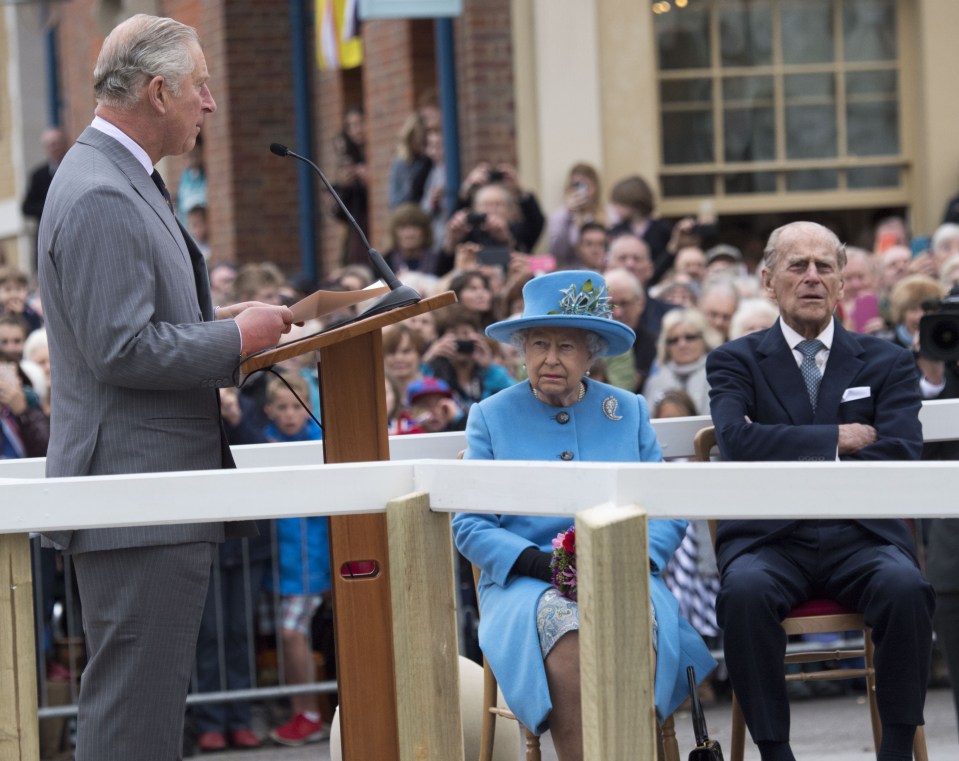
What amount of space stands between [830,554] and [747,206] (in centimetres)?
783

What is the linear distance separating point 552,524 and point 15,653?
1.66 m

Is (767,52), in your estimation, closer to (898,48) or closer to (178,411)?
(898,48)

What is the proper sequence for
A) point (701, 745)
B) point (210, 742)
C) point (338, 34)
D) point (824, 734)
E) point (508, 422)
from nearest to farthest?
point (701, 745) → point (508, 422) → point (824, 734) → point (210, 742) → point (338, 34)

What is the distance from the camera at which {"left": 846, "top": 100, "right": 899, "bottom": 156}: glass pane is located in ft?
40.2

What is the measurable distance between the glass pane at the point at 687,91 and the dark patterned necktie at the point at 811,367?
7.42 meters

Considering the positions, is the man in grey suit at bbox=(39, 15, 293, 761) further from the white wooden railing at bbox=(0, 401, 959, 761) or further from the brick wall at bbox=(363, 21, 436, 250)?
the brick wall at bbox=(363, 21, 436, 250)

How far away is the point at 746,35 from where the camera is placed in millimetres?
12164

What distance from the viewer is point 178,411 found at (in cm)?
383

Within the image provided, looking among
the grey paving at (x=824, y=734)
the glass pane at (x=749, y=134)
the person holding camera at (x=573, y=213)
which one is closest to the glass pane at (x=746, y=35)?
the glass pane at (x=749, y=134)

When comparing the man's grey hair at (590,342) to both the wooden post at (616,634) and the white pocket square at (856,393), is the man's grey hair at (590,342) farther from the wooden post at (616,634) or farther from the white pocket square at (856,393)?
the wooden post at (616,634)

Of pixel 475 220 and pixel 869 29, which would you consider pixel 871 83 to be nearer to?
pixel 869 29

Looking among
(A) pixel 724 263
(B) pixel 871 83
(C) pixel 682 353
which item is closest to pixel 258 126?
(B) pixel 871 83

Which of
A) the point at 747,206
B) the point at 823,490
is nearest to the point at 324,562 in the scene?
the point at 823,490

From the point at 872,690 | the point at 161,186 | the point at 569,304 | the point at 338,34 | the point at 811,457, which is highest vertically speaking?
the point at 338,34
